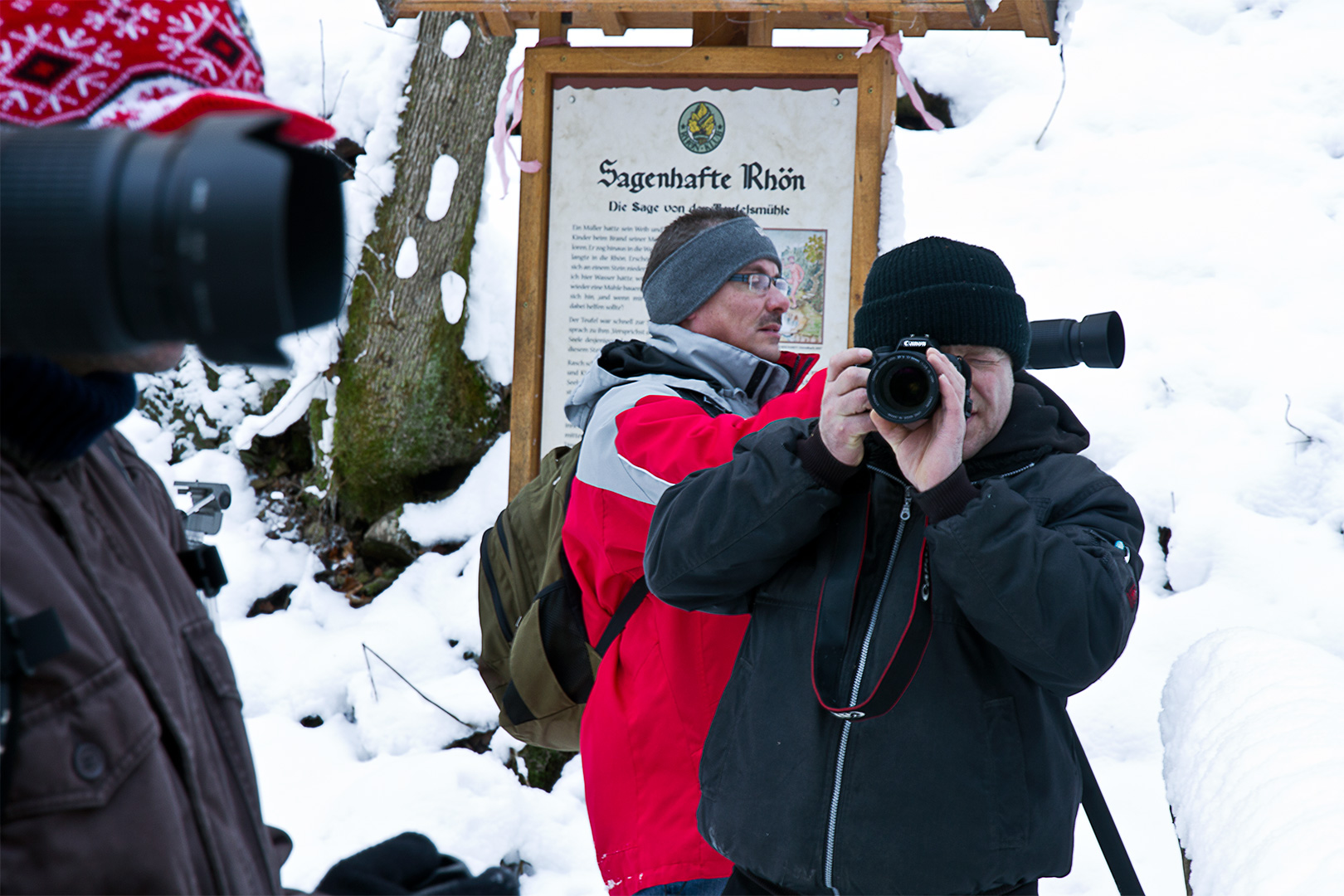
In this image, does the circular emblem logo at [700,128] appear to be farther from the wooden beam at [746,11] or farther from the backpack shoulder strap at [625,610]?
the backpack shoulder strap at [625,610]

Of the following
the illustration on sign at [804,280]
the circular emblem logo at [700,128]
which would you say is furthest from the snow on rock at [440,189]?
the illustration on sign at [804,280]

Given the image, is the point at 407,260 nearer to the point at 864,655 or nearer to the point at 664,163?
the point at 664,163

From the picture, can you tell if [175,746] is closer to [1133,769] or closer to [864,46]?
[864,46]

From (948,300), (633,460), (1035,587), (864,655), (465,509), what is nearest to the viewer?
(1035,587)

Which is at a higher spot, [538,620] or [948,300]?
[948,300]

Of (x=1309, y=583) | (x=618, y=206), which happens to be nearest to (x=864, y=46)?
(x=618, y=206)

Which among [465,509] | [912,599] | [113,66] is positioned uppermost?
[113,66]

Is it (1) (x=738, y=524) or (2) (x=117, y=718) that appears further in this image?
(1) (x=738, y=524)

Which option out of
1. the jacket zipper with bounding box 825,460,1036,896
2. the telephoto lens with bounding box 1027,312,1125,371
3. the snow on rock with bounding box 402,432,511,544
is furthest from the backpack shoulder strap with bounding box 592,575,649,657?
the snow on rock with bounding box 402,432,511,544

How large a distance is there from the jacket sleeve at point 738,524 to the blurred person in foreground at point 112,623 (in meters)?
0.67

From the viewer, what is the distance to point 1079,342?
1.93 m

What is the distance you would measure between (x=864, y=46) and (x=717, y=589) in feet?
5.48

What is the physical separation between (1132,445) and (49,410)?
182 inches

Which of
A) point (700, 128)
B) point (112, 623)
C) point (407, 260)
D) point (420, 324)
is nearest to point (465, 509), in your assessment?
point (420, 324)
